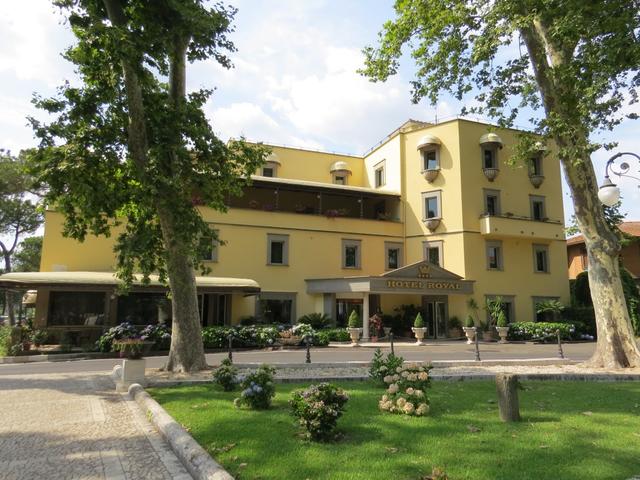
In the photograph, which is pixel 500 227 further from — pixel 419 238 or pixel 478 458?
pixel 478 458

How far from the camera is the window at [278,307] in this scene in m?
28.8

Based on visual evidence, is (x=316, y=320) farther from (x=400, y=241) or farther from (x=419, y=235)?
(x=419, y=235)

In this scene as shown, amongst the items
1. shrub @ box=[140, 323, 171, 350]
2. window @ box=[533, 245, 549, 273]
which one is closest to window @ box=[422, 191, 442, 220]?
window @ box=[533, 245, 549, 273]

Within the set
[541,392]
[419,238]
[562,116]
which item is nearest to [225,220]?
[419,238]

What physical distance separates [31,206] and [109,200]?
34546 millimetres

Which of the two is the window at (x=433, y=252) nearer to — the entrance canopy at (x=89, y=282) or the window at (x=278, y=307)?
the window at (x=278, y=307)

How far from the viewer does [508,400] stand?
6742mm

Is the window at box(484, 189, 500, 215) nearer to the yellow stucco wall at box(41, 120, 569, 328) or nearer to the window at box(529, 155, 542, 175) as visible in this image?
the yellow stucco wall at box(41, 120, 569, 328)

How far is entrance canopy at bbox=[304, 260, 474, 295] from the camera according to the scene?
27.4 m

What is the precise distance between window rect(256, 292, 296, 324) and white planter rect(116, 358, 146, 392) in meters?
17.5

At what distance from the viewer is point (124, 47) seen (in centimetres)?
1116

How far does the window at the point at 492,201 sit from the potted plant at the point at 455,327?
25.1 feet

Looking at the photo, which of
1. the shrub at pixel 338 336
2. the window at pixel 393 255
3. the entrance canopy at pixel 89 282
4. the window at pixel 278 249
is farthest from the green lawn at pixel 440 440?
the window at pixel 393 255

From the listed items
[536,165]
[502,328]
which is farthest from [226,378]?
[536,165]
